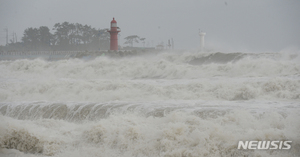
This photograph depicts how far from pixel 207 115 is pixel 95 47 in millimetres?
38972

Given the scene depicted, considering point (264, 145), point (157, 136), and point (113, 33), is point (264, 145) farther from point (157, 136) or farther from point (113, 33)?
point (113, 33)

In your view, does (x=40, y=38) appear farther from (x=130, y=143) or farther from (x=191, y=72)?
(x=130, y=143)

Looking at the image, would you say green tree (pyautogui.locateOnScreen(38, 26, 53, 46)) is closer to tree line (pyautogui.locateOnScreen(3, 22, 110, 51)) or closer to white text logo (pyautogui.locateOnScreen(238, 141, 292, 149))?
tree line (pyautogui.locateOnScreen(3, 22, 110, 51))

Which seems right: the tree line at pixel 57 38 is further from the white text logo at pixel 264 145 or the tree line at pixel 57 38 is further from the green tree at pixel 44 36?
the white text logo at pixel 264 145

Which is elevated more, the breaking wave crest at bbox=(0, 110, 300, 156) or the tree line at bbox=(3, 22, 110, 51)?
the tree line at bbox=(3, 22, 110, 51)

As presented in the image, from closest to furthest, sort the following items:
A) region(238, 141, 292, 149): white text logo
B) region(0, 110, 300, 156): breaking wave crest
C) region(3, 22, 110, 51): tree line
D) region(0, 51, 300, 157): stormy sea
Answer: region(238, 141, 292, 149): white text logo
region(0, 110, 300, 156): breaking wave crest
region(0, 51, 300, 157): stormy sea
region(3, 22, 110, 51): tree line

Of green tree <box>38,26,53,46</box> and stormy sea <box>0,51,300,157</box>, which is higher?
green tree <box>38,26,53,46</box>

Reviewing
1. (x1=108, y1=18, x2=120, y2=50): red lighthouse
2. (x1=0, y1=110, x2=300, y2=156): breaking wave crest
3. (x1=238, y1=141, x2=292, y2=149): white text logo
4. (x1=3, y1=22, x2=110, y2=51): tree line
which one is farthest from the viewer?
(x1=3, y1=22, x2=110, y2=51): tree line

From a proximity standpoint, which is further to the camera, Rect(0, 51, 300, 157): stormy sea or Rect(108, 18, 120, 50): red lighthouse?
Rect(108, 18, 120, 50): red lighthouse

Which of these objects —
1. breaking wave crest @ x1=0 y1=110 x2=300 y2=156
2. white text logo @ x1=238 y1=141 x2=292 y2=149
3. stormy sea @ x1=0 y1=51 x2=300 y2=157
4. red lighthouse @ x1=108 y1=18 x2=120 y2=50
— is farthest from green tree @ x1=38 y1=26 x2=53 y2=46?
white text logo @ x1=238 y1=141 x2=292 y2=149

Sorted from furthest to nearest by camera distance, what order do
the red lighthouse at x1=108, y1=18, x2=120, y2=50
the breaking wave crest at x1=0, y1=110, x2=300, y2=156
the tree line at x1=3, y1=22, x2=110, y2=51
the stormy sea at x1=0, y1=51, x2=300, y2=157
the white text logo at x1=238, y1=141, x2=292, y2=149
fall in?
the tree line at x1=3, y1=22, x2=110, y2=51 → the red lighthouse at x1=108, y1=18, x2=120, y2=50 → the stormy sea at x1=0, y1=51, x2=300, y2=157 → the breaking wave crest at x1=0, y1=110, x2=300, y2=156 → the white text logo at x1=238, y1=141, x2=292, y2=149

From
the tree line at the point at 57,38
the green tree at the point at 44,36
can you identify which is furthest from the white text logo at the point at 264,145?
the green tree at the point at 44,36

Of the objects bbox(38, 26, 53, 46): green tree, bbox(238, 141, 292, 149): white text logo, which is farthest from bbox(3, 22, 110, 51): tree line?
bbox(238, 141, 292, 149): white text logo

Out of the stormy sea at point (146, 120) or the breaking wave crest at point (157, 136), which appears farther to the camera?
the stormy sea at point (146, 120)
